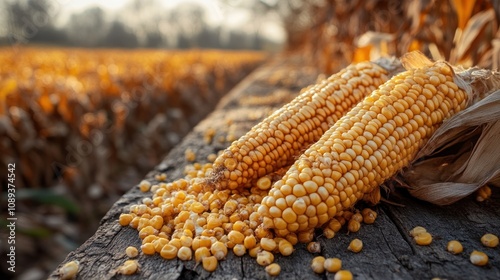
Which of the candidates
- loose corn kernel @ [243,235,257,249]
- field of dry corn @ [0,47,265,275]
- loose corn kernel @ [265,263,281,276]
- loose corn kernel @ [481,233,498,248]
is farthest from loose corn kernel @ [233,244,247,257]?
field of dry corn @ [0,47,265,275]

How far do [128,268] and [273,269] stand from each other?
1.66 feet

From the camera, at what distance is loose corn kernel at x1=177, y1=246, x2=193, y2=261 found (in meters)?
1.32

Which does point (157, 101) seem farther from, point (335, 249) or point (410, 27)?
point (335, 249)

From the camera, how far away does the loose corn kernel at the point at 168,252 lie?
133 cm

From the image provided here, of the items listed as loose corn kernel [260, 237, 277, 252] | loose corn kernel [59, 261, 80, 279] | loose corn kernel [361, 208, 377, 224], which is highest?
loose corn kernel [59, 261, 80, 279]

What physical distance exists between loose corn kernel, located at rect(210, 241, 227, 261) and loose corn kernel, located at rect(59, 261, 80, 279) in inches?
19.1

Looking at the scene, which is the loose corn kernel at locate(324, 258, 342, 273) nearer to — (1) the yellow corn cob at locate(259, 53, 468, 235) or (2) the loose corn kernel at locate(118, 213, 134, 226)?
(1) the yellow corn cob at locate(259, 53, 468, 235)

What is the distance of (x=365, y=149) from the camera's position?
1.46 metres

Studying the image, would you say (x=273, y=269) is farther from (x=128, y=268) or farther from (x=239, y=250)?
(x=128, y=268)

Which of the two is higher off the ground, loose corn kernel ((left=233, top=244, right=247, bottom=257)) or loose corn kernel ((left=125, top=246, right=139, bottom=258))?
loose corn kernel ((left=125, top=246, right=139, bottom=258))

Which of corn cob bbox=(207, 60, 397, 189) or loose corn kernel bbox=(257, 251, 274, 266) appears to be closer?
loose corn kernel bbox=(257, 251, 274, 266)

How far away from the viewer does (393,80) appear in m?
1.69

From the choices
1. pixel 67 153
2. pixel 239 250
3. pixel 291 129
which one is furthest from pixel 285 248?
pixel 67 153

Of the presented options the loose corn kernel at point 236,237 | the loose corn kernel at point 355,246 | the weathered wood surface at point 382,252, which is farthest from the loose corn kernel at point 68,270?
the loose corn kernel at point 355,246
